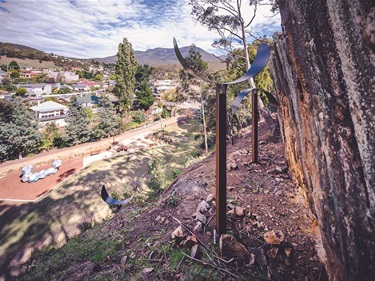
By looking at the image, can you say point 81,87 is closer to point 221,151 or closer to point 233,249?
point 221,151

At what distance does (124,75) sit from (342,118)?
2862 cm

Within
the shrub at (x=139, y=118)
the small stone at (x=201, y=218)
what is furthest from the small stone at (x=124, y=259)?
the shrub at (x=139, y=118)

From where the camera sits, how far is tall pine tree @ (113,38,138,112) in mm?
26766

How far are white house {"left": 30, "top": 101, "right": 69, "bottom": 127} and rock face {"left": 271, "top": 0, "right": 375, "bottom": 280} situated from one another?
91.0ft

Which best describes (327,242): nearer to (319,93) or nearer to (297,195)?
(319,93)

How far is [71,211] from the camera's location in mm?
10414

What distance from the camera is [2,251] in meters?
8.21

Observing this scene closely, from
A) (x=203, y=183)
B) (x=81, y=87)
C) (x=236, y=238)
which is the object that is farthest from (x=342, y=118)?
(x=81, y=87)

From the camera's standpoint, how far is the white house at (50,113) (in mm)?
24328

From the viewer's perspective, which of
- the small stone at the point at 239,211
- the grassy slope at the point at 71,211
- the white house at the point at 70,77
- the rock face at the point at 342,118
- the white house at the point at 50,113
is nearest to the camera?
the rock face at the point at 342,118

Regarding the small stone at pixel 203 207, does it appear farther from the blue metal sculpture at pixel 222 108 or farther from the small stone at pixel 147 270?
the small stone at pixel 147 270

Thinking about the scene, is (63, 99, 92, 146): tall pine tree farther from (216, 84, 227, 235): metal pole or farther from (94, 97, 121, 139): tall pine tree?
(216, 84, 227, 235): metal pole

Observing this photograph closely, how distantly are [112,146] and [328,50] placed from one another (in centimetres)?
2103

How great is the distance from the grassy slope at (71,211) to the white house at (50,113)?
12980mm
